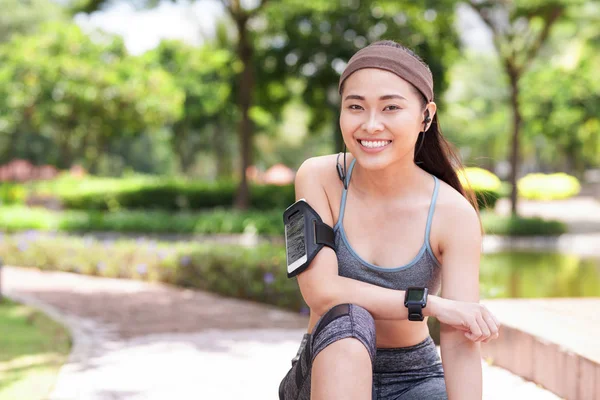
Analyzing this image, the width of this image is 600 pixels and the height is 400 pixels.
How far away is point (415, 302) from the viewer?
7.24ft

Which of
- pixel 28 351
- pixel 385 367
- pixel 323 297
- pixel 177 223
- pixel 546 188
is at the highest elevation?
pixel 546 188

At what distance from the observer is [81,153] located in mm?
36094

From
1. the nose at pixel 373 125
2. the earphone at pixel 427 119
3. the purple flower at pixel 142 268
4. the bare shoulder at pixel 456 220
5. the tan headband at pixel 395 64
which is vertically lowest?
the bare shoulder at pixel 456 220

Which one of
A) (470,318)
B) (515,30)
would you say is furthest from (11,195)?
(470,318)

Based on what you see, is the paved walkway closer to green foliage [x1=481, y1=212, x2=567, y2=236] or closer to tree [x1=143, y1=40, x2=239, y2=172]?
green foliage [x1=481, y1=212, x2=567, y2=236]

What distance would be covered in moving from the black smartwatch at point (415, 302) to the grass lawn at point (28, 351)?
9.00ft

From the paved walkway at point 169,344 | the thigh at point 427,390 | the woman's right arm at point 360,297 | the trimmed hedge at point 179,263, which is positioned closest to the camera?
the woman's right arm at point 360,297

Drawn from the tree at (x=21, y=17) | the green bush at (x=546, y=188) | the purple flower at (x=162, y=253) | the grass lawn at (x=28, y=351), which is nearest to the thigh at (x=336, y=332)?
the grass lawn at (x=28, y=351)

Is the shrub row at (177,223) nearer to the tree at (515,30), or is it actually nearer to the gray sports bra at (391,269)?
the tree at (515,30)

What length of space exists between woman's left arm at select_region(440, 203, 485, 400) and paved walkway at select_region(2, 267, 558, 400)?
1.22 m

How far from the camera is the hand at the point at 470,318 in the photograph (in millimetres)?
2168

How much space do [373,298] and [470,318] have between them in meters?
0.29

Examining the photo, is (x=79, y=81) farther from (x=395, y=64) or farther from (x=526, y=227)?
(x=395, y=64)

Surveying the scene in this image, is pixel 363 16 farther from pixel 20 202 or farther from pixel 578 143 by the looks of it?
pixel 578 143
